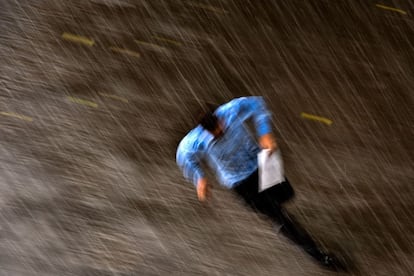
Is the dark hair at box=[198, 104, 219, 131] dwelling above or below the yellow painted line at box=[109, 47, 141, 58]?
below

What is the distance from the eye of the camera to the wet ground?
2266mm

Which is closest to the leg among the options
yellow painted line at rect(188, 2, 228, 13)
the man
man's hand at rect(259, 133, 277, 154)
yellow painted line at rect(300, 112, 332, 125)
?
the man

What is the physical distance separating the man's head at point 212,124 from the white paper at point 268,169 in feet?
0.53

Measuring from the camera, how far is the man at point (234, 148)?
187 centimetres

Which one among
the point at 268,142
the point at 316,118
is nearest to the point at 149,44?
the point at 316,118

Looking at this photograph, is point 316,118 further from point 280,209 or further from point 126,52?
point 126,52

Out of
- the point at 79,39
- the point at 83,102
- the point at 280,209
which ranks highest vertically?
the point at 79,39

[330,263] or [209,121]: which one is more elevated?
[209,121]

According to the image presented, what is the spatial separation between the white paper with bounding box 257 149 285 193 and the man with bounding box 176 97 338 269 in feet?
0.08

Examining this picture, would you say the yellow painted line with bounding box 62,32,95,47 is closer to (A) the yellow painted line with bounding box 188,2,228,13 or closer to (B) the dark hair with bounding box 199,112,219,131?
(A) the yellow painted line with bounding box 188,2,228,13

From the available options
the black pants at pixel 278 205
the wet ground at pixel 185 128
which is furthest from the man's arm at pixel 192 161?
the wet ground at pixel 185 128

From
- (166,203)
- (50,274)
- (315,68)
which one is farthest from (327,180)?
(50,274)

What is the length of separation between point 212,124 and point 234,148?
145mm

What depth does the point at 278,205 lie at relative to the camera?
84.7 inches
